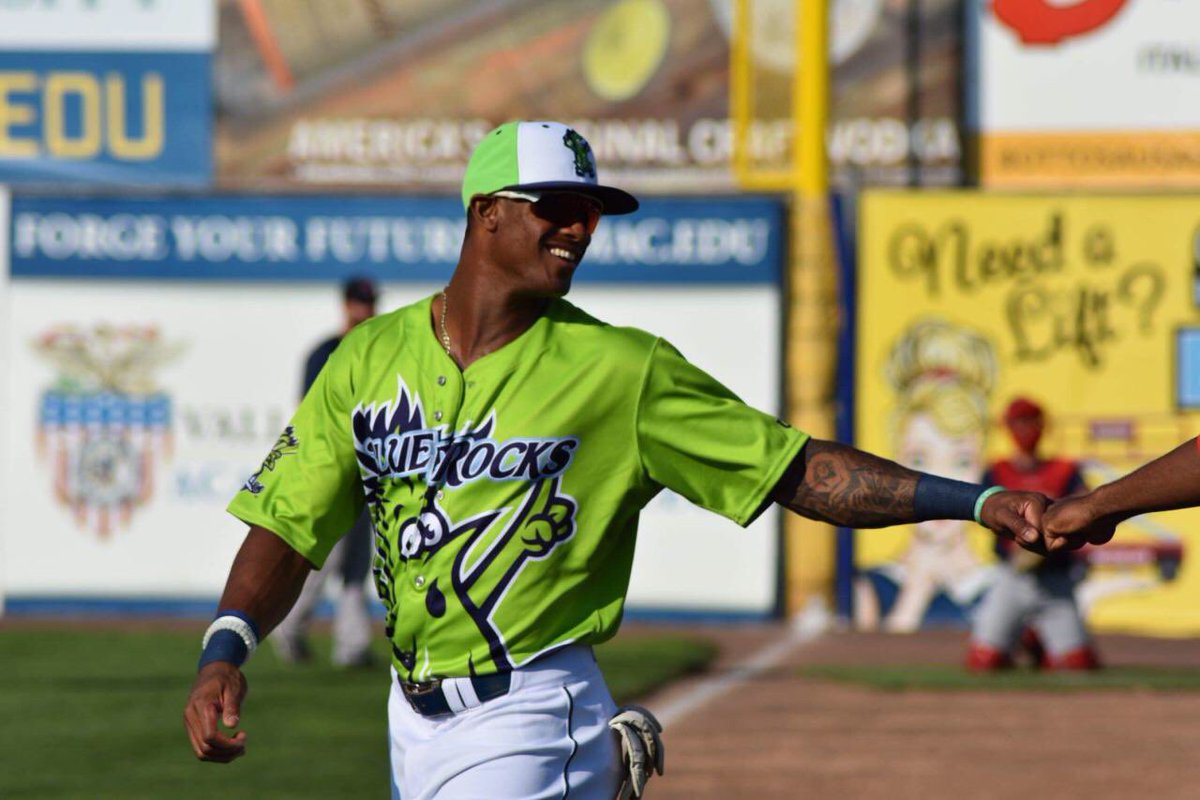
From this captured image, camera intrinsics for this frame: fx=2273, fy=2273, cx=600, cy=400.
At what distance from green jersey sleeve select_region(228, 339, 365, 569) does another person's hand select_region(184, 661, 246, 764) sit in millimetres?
354

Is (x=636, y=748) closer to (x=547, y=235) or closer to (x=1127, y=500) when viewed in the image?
(x=547, y=235)

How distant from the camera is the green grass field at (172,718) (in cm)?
941

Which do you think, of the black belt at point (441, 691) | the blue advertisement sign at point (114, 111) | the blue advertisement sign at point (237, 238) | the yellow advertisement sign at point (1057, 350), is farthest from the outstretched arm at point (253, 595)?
the blue advertisement sign at point (114, 111)

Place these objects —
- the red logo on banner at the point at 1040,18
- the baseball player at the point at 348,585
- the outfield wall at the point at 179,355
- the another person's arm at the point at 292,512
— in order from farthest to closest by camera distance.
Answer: the outfield wall at the point at 179,355 → the red logo on banner at the point at 1040,18 → the baseball player at the point at 348,585 → the another person's arm at the point at 292,512

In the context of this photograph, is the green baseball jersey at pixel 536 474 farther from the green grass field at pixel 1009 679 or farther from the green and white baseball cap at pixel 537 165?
the green grass field at pixel 1009 679

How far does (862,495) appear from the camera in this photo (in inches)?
186

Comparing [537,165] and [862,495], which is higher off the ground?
[537,165]

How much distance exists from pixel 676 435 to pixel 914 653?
10.3 metres

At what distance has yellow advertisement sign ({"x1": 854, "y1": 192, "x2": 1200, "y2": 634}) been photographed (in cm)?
1595

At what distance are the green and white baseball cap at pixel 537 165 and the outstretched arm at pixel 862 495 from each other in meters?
0.68

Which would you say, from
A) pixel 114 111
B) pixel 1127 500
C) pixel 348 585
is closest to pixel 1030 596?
pixel 348 585

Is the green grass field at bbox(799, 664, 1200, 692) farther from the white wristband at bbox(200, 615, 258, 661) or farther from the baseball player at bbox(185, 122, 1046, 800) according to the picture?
the white wristband at bbox(200, 615, 258, 661)

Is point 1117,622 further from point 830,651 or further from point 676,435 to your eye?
point 676,435

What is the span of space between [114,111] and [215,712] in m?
13.1
